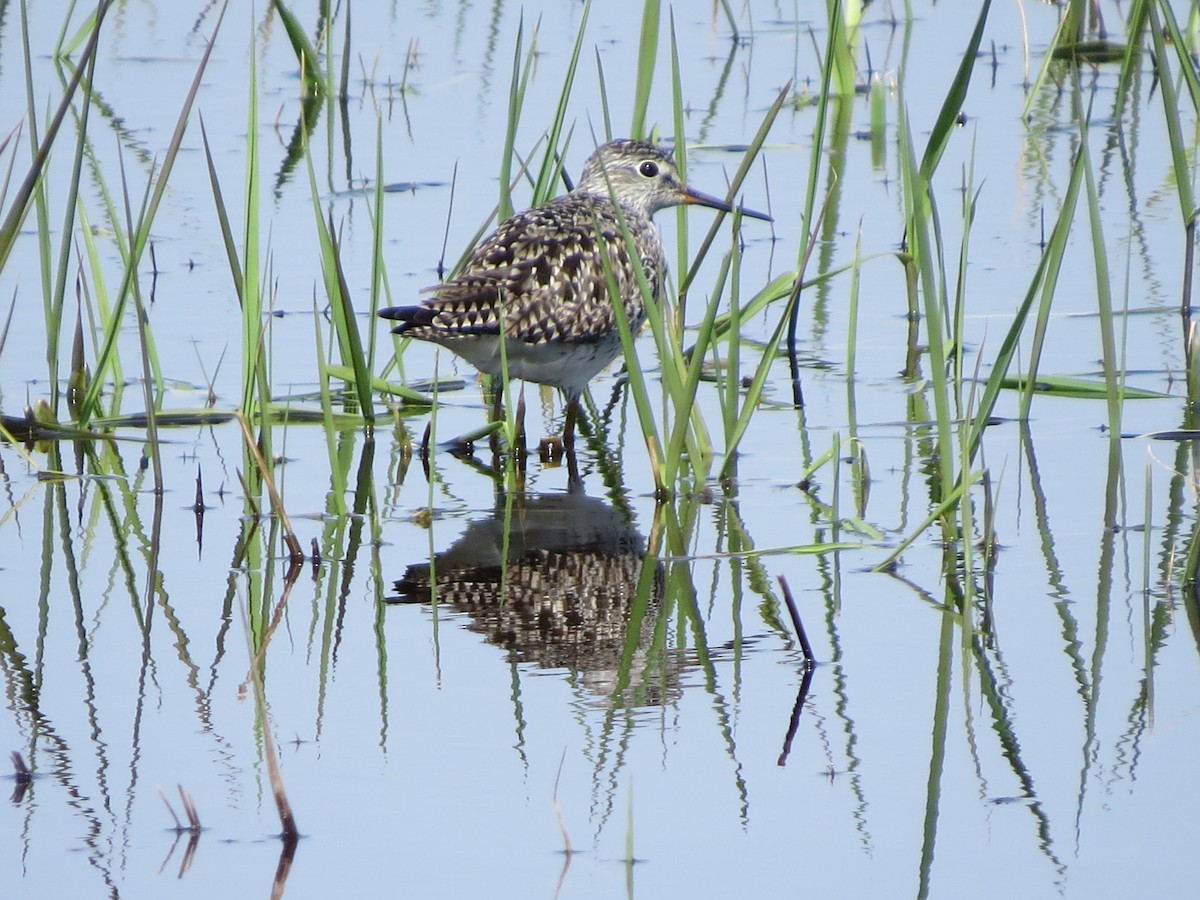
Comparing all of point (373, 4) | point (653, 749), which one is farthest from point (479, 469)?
point (373, 4)

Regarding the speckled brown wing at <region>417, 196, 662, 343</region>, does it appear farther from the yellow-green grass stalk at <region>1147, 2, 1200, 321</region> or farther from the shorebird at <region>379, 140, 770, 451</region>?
the yellow-green grass stalk at <region>1147, 2, 1200, 321</region>

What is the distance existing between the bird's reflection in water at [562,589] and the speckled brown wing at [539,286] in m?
0.67

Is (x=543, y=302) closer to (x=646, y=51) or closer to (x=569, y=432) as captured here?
(x=569, y=432)

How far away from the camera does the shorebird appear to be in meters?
6.14

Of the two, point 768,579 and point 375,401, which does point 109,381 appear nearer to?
point 375,401

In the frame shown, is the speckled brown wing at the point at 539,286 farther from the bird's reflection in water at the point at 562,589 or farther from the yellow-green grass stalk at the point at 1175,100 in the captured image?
the yellow-green grass stalk at the point at 1175,100

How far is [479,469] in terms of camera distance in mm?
6277

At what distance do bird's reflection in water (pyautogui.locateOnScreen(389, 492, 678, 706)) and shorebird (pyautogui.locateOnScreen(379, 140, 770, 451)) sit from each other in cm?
64

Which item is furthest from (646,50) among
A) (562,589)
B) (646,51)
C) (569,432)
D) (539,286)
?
(562,589)

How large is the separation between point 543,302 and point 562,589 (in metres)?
1.65

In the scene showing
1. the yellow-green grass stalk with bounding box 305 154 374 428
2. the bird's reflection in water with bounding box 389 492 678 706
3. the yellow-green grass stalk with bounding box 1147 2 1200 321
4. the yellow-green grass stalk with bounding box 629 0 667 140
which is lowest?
the bird's reflection in water with bounding box 389 492 678 706

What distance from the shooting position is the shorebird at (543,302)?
242 inches

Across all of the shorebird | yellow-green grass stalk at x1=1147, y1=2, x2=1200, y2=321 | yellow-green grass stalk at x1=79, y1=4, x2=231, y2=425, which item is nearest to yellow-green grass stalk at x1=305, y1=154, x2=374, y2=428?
the shorebird

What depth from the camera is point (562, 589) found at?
5.00m
